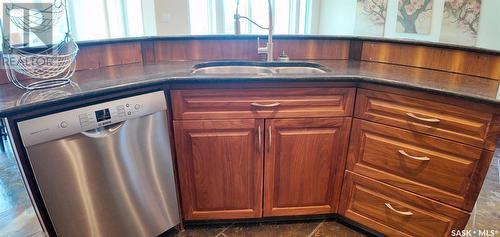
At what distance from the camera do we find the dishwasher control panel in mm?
1009

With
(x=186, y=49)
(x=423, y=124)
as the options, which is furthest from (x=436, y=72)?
(x=186, y=49)

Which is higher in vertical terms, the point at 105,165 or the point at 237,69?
the point at 237,69

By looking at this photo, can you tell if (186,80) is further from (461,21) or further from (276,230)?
(461,21)

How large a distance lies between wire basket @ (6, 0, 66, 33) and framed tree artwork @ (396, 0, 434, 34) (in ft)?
11.0

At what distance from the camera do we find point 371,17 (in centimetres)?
392

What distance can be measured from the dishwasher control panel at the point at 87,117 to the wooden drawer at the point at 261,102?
4.7 inches

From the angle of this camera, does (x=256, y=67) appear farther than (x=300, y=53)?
No

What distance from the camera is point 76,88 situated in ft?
3.86

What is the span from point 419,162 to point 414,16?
2.66 metres

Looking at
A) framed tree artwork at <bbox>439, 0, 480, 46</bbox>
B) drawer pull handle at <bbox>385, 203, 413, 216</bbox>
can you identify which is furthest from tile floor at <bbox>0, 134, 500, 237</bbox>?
framed tree artwork at <bbox>439, 0, 480, 46</bbox>

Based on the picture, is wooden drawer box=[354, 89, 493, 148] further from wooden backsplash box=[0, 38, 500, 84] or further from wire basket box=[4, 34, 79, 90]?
wire basket box=[4, 34, 79, 90]

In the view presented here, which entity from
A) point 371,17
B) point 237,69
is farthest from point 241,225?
point 371,17

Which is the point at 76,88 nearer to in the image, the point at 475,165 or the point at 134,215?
the point at 134,215

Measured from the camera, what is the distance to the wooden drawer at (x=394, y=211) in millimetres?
1330
